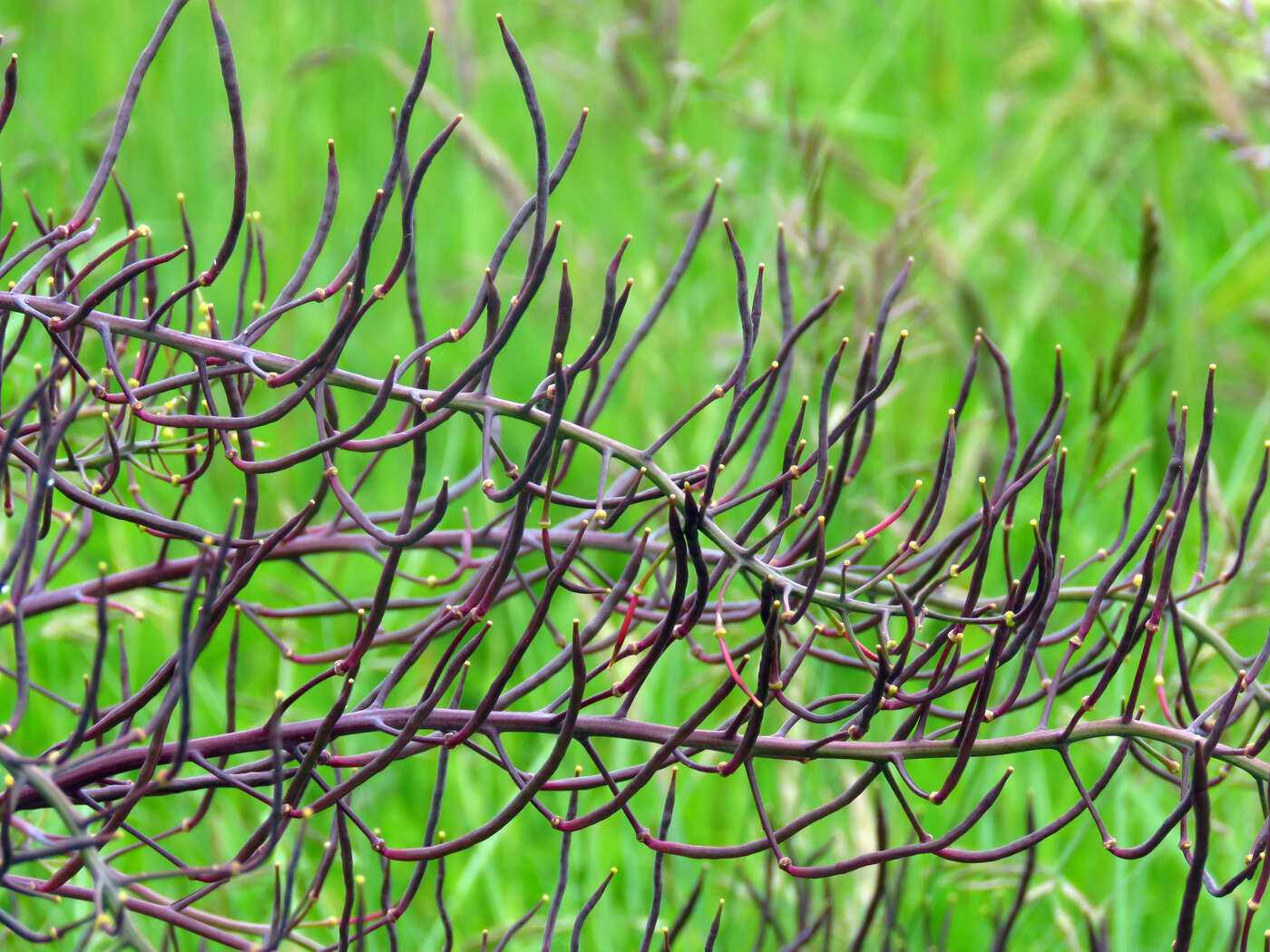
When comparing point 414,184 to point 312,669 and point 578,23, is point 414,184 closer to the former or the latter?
point 312,669

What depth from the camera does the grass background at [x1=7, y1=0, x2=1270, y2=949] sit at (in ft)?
5.00

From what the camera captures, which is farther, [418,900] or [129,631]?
[129,631]

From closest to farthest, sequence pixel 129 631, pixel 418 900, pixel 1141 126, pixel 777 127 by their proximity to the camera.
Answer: pixel 418 900 → pixel 129 631 → pixel 777 127 → pixel 1141 126

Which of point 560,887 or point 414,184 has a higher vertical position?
point 414,184

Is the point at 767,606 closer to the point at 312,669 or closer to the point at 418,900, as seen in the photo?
the point at 418,900

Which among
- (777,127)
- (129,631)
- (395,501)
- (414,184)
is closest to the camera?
(414,184)

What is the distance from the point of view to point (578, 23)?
88.1 inches

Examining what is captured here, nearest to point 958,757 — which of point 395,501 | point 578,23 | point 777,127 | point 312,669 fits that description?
point 312,669

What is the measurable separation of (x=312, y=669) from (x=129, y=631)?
247 mm

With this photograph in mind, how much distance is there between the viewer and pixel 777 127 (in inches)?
76.1

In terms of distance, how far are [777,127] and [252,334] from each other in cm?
143

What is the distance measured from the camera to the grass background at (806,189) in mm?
1525

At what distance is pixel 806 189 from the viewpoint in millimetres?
1602

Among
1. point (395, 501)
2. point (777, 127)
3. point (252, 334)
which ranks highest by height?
point (777, 127)
